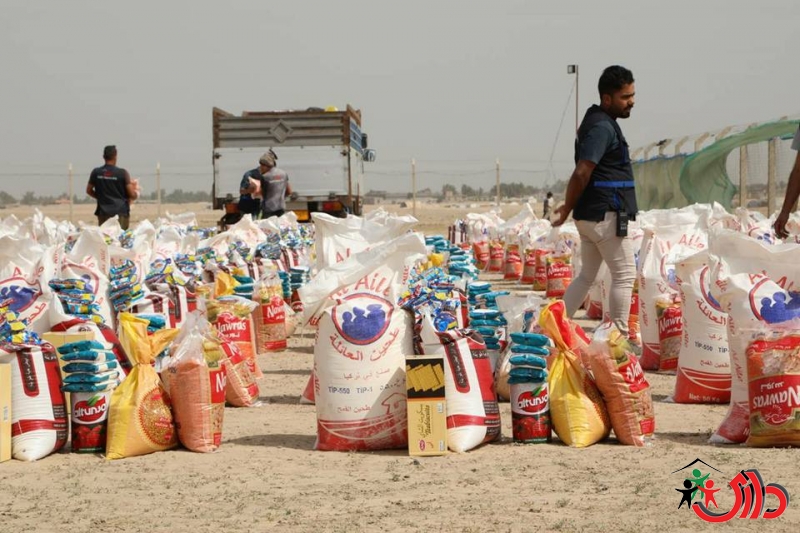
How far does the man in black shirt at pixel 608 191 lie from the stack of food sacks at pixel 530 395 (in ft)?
5.83

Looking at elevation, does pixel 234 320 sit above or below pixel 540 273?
above

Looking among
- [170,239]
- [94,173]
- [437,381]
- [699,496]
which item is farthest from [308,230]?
[699,496]

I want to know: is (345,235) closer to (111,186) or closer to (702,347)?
(702,347)

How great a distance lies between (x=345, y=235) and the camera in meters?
7.92

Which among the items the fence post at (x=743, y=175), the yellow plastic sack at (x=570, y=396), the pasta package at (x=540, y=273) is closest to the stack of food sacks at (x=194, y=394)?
the yellow plastic sack at (x=570, y=396)

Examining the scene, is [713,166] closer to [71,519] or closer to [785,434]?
[785,434]

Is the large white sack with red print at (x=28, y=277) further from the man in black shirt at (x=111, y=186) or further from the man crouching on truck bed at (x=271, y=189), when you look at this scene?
the man crouching on truck bed at (x=271, y=189)

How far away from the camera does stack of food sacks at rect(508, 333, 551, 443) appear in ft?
16.1

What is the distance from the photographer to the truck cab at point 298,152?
21.0 m

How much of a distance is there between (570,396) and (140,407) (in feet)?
5.93

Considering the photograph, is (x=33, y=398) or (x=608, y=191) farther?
(x=608, y=191)

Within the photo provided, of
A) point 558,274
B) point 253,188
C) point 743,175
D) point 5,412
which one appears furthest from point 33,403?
point 743,175

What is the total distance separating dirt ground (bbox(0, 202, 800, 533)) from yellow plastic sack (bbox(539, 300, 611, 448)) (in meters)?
0.07

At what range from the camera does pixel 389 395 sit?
16.3 ft
